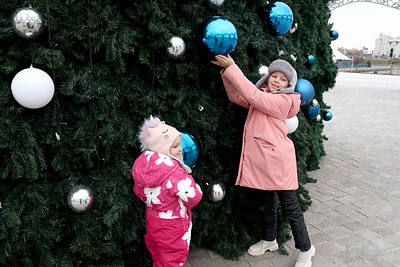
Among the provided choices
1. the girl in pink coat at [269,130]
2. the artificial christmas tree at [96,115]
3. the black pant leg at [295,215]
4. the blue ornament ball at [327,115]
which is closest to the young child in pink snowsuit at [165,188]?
the artificial christmas tree at [96,115]

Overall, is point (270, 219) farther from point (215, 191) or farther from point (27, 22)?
point (27, 22)

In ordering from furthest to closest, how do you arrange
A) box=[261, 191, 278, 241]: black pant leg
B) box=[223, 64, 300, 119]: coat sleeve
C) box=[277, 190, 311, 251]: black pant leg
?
1. box=[261, 191, 278, 241]: black pant leg
2. box=[277, 190, 311, 251]: black pant leg
3. box=[223, 64, 300, 119]: coat sleeve

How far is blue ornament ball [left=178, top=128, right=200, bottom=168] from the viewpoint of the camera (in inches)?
96.0

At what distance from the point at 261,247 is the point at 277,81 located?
1.63 m

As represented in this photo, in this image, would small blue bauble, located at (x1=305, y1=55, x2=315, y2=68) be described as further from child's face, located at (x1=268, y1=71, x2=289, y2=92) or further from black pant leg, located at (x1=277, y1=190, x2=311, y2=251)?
black pant leg, located at (x1=277, y1=190, x2=311, y2=251)

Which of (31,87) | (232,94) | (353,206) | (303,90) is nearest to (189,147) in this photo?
(232,94)

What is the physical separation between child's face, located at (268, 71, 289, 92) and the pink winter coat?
0.25ft

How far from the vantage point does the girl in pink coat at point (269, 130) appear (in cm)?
256

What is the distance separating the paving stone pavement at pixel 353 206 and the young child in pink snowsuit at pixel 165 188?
80 cm

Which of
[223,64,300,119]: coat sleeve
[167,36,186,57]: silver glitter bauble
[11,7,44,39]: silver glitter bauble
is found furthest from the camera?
[223,64,300,119]: coat sleeve

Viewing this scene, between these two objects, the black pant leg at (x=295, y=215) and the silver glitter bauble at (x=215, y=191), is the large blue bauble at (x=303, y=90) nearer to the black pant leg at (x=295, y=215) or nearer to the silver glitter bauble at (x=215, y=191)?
the black pant leg at (x=295, y=215)

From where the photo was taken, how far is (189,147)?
245cm

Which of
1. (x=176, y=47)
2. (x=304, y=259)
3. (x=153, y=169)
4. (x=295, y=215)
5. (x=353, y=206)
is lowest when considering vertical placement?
(x=353, y=206)

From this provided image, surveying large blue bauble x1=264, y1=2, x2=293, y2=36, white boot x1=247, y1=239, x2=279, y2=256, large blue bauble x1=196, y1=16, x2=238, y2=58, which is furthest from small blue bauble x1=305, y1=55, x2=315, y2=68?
white boot x1=247, y1=239, x2=279, y2=256
